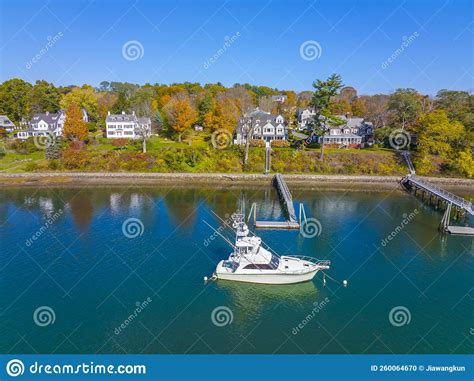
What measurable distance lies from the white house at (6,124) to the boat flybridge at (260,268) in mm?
78156

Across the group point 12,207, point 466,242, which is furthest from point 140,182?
point 466,242

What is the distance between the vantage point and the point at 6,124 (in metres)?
84.1

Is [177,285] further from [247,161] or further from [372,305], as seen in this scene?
[247,161]

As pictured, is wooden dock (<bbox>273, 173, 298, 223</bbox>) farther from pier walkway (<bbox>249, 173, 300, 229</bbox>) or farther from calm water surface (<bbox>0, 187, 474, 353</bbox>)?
calm water surface (<bbox>0, 187, 474, 353</bbox>)

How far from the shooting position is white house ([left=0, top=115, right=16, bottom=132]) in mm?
83062

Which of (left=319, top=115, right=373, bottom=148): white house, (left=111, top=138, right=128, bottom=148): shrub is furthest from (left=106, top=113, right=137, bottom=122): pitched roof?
(left=319, top=115, right=373, bottom=148): white house

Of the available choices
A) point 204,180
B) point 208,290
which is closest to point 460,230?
point 208,290

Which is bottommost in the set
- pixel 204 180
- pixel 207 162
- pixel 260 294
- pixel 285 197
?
pixel 260 294

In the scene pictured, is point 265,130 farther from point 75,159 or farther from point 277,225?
point 277,225

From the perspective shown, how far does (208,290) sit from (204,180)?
1344 inches

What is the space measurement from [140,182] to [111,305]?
35.0m

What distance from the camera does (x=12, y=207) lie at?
44.6m

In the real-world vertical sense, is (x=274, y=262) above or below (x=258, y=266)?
above

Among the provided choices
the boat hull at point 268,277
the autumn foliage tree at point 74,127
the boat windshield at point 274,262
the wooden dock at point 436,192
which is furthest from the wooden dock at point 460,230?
the autumn foliage tree at point 74,127
